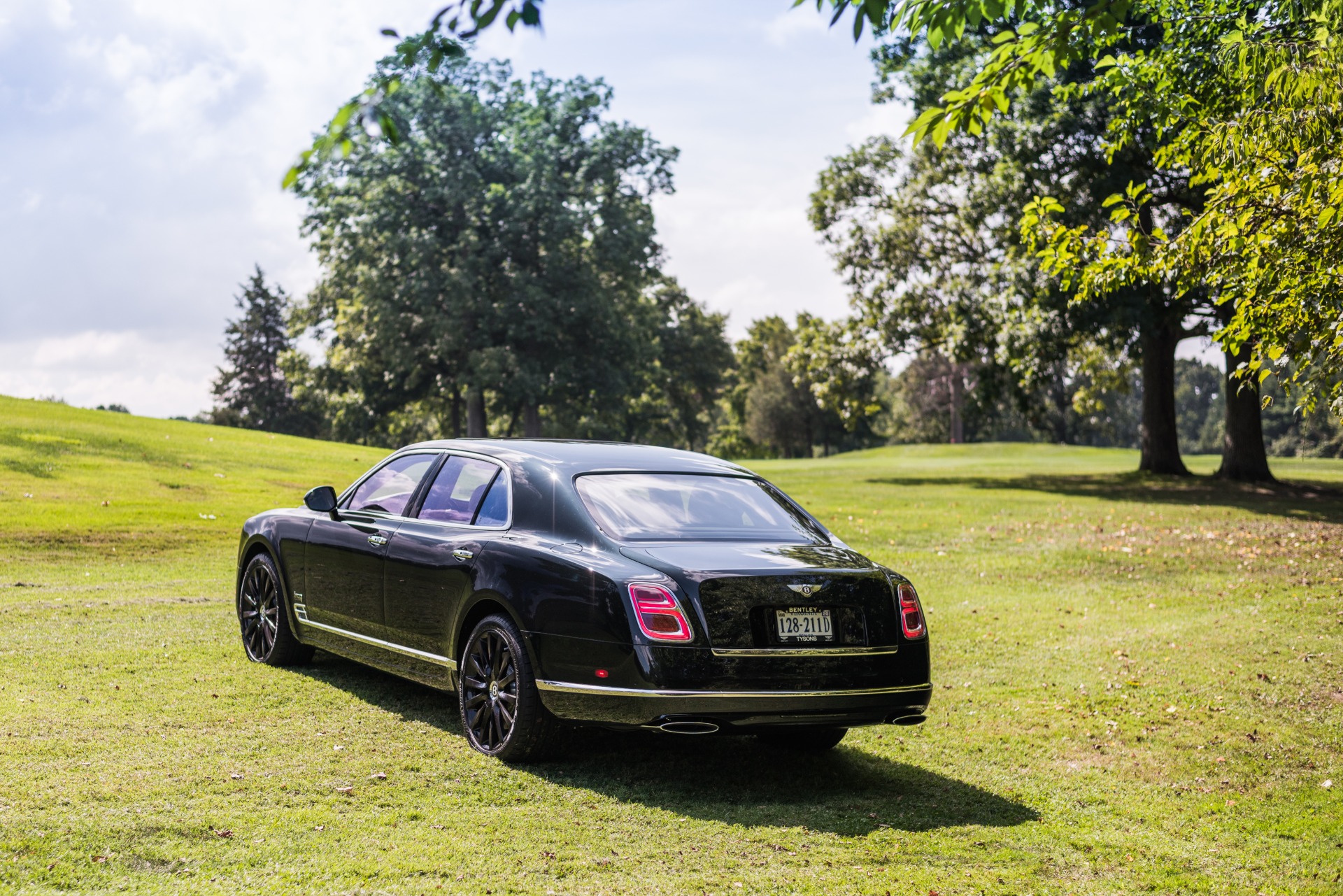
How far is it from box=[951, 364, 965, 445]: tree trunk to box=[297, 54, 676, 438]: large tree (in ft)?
109

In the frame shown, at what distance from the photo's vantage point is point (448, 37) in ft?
17.4

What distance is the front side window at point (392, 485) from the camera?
7.81 metres

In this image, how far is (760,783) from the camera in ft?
21.1

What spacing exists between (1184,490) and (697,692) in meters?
25.4

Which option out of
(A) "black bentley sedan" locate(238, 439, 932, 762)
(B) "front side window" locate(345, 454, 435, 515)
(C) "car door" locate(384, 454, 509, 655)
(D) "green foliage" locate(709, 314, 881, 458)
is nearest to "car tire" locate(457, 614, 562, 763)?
(A) "black bentley sedan" locate(238, 439, 932, 762)

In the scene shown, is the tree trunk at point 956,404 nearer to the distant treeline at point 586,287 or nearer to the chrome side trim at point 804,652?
the distant treeline at point 586,287

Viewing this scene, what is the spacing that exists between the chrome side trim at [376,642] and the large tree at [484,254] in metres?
35.5

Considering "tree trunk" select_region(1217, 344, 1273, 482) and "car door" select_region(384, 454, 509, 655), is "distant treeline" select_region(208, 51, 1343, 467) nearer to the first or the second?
"tree trunk" select_region(1217, 344, 1273, 482)

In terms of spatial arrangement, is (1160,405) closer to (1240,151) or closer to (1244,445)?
(1244,445)

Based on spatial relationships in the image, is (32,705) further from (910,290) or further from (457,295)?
(457,295)

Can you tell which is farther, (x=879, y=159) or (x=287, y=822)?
(x=879, y=159)

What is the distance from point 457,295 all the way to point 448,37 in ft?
128

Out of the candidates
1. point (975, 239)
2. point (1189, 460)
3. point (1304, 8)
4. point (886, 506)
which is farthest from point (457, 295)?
point (1304, 8)

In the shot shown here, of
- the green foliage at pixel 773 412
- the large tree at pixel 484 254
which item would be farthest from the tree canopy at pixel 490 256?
the green foliage at pixel 773 412
